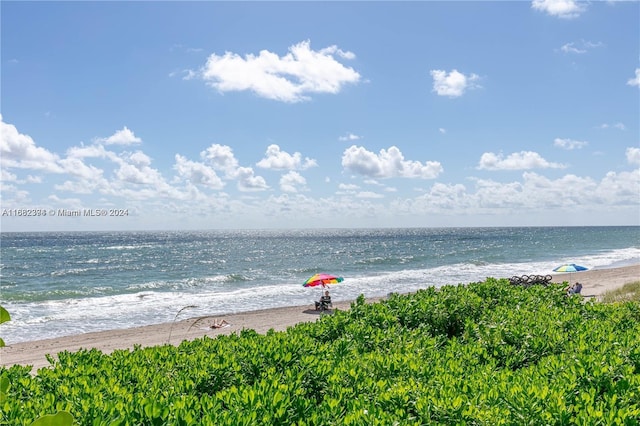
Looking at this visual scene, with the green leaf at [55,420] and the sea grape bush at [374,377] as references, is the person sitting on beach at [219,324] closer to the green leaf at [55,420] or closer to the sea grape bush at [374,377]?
the sea grape bush at [374,377]

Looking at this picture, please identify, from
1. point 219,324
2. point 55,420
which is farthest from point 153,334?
point 55,420

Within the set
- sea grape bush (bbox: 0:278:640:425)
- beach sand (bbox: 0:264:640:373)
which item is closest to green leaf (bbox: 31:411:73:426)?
sea grape bush (bbox: 0:278:640:425)

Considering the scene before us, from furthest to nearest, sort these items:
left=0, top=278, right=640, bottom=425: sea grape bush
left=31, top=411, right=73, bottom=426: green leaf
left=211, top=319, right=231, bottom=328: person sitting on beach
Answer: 1. left=211, top=319, right=231, bottom=328: person sitting on beach
2. left=0, top=278, right=640, bottom=425: sea grape bush
3. left=31, top=411, right=73, bottom=426: green leaf

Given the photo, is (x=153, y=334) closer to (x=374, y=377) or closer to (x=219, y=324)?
(x=219, y=324)

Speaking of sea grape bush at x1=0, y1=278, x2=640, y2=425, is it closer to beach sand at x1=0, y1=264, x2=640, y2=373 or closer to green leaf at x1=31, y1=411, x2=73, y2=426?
green leaf at x1=31, y1=411, x2=73, y2=426

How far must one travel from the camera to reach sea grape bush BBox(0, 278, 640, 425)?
3.66m

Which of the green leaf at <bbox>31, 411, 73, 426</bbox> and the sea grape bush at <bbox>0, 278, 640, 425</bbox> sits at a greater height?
the green leaf at <bbox>31, 411, 73, 426</bbox>

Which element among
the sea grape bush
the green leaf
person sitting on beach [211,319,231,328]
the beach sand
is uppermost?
the green leaf

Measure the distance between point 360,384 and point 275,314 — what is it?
20.8 metres

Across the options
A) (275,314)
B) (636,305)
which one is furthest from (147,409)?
(275,314)

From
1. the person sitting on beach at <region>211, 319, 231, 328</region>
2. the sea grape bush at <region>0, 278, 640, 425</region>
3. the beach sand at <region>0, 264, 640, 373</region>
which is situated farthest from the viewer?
the person sitting on beach at <region>211, 319, 231, 328</region>

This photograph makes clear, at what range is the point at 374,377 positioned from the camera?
4.81 metres

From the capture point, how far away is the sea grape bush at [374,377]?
3.66 m

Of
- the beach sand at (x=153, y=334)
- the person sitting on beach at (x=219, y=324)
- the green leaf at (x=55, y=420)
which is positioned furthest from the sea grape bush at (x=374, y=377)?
the person sitting on beach at (x=219, y=324)
